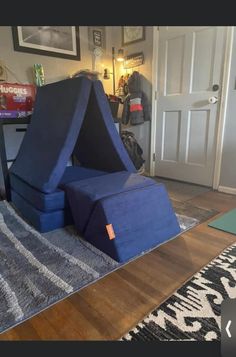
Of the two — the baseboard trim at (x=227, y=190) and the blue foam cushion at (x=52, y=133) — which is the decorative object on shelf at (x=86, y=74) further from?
the baseboard trim at (x=227, y=190)

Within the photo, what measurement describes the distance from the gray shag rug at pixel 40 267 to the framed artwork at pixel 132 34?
8.25 ft

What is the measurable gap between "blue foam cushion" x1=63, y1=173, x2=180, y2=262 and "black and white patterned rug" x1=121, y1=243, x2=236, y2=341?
0.35 m

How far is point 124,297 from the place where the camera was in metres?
1.03

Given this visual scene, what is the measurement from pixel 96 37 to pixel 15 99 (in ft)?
5.11

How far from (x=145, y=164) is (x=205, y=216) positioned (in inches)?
59.6

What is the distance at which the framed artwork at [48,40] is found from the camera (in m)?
2.47

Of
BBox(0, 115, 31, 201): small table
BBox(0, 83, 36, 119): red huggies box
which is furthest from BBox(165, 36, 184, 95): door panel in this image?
BBox(0, 115, 31, 201): small table

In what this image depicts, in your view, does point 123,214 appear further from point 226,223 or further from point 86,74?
point 86,74

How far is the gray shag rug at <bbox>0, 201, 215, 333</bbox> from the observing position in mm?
986

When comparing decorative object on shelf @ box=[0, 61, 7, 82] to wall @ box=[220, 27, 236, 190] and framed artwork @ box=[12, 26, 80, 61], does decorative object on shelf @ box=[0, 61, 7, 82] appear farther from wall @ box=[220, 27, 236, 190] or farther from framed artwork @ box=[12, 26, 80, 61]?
wall @ box=[220, 27, 236, 190]

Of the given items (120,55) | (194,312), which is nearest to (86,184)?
(194,312)

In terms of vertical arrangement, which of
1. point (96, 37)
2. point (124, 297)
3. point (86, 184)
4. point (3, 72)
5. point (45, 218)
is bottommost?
point (124, 297)

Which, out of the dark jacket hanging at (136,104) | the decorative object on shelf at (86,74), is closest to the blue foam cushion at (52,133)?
the decorative object on shelf at (86,74)

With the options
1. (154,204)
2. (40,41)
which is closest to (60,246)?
(154,204)
